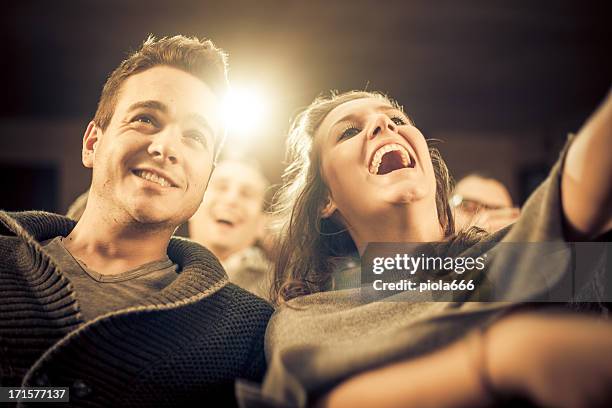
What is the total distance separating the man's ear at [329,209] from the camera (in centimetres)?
105

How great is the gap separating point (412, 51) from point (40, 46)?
176 centimetres

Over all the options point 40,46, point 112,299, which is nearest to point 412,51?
point 40,46

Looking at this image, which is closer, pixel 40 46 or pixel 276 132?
pixel 276 132

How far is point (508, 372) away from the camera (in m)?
0.63

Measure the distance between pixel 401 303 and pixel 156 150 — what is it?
465mm

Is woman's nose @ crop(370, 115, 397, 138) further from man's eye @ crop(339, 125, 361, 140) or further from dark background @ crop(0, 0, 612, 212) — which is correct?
dark background @ crop(0, 0, 612, 212)

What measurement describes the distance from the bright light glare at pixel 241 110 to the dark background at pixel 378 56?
2.40 ft

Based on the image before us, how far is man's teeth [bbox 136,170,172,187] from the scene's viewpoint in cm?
94

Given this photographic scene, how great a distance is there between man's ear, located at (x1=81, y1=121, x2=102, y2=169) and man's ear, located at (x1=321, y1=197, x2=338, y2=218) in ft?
1.40

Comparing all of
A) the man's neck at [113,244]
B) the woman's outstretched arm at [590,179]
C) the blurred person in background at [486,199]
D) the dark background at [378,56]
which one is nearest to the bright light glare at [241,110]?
the man's neck at [113,244]

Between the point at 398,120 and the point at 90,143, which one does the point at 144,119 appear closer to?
the point at 90,143

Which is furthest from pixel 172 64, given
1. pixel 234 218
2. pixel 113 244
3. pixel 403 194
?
pixel 234 218

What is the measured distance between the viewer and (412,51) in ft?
8.66

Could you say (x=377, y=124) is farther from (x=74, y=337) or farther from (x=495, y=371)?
(x=74, y=337)
